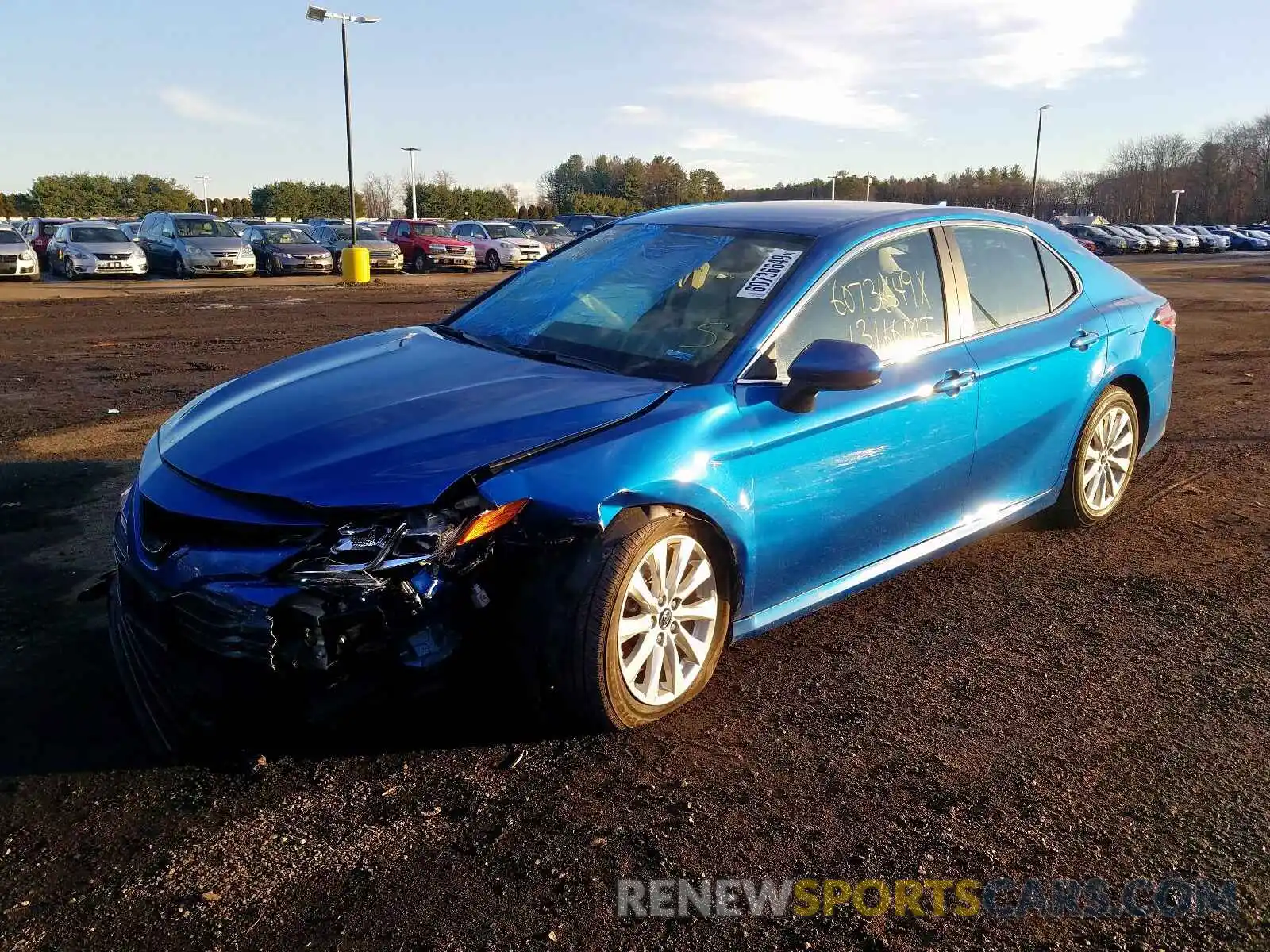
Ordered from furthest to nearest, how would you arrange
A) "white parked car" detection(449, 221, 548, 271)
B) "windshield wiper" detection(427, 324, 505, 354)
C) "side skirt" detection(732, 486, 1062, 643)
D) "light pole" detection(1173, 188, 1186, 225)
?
"light pole" detection(1173, 188, 1186, 225)
"white parked car" detection(449, 221, 548, 271)
"windshield wiper" detection(427, 324, 505, 354)
"side skirt" detection(732, 486, 1062, 643)

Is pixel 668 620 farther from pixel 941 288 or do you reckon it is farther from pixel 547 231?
pixel 547 231

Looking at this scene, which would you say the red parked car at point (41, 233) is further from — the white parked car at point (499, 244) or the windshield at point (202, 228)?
the white parked car at point (499, 244)

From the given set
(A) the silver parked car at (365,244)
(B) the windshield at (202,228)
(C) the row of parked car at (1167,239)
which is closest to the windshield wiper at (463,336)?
(B) the windshield at (202,228)

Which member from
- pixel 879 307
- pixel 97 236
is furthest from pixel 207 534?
pixel 97 236

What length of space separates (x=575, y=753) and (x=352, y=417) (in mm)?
1260

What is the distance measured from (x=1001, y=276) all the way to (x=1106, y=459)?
125 centimetres

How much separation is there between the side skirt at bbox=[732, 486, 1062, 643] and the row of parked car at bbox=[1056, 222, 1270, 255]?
2096 inches

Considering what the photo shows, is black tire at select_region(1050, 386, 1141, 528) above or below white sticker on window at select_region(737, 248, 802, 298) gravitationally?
below

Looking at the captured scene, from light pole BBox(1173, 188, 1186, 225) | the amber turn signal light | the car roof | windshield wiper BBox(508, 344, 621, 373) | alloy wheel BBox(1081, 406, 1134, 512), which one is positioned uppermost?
light pole BBox(1173, 188, 1186, 225)

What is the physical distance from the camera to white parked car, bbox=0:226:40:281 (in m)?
23.4

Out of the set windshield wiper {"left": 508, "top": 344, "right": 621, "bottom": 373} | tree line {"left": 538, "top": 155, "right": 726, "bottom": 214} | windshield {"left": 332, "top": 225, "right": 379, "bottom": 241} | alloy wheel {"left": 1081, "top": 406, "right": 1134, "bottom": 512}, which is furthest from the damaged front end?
tree line {"left": 538, "top": 155, "right": 726, "bottom": 214}

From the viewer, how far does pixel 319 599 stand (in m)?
2.71

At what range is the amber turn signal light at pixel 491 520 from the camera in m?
2.83

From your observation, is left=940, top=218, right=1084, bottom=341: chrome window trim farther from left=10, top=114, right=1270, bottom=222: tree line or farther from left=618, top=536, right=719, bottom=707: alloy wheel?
left=10, top=114, right=1270, bottom=222: tree line
